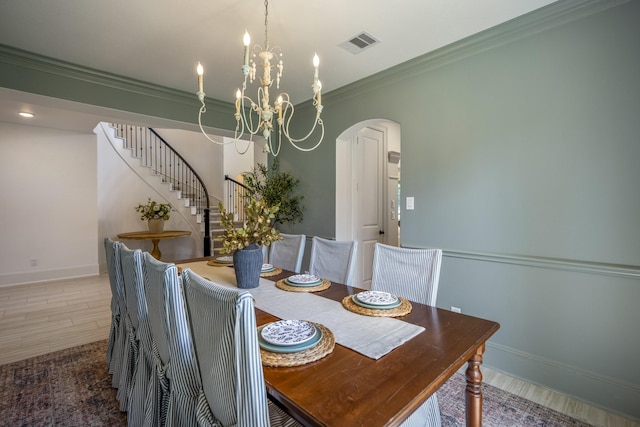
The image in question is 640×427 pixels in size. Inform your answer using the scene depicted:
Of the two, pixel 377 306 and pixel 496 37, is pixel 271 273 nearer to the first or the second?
pixel 377 306

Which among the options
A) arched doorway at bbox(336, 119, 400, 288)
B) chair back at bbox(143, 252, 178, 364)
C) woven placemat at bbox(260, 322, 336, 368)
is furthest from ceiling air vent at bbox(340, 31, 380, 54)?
Answer: woven placemat at bbox(260, 322, 336, 368)

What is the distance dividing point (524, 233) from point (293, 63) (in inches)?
97.8

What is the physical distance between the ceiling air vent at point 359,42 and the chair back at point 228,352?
2269mm

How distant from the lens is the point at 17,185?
482 cm

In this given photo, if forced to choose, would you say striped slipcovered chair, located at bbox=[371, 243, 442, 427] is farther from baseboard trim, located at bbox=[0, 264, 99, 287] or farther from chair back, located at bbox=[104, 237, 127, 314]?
baseboard trim, located at bbox=[0, 264, 99, 287]

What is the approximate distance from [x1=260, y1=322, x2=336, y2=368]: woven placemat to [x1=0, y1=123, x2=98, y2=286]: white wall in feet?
19.5

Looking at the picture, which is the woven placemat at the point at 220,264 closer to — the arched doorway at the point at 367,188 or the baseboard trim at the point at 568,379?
the arched doorway at the point at 367,188

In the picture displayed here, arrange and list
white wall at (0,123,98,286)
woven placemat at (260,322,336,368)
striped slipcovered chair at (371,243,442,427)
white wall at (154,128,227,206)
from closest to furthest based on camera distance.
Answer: woven placemat at (260,322,336,368), striped slipcovered chair at (371,243,442,427), white wall at (0,123,98,286), white wall at (154,128,227,206)

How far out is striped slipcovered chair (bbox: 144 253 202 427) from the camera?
47.1 inches

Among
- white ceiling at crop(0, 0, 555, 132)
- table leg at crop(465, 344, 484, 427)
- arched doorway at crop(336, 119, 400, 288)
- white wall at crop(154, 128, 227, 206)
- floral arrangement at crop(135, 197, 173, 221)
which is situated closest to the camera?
table leg at crop(465, 344, 484, 427)

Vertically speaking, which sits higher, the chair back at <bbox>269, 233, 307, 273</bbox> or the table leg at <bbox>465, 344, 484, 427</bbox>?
the chair back at <bbox>269, 233, 307, 273</bbox>

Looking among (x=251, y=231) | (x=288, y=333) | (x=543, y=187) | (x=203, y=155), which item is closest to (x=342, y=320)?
(x=288, y=333)

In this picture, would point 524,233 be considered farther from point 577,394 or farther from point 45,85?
point 45,85

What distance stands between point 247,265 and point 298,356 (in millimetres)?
896
